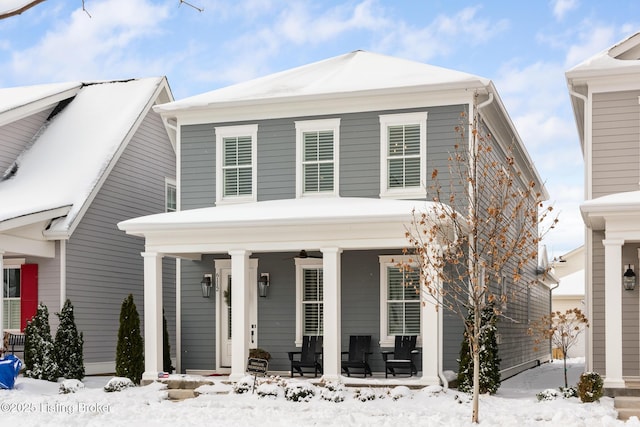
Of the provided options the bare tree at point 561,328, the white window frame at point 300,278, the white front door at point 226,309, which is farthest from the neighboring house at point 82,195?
the bare tree at point 561,328

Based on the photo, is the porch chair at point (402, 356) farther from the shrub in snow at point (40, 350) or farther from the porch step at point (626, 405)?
the shrub in snow at point (40, 350)

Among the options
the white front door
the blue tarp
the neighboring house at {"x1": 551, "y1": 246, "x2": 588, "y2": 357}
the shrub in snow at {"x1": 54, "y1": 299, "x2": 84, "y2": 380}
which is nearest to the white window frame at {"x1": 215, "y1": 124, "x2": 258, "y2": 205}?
the white front door

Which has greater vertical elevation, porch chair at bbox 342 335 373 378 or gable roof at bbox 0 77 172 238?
gable roof at bbox 0 77 172 238

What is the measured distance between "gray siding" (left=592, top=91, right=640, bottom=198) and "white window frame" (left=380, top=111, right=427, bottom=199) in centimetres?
320

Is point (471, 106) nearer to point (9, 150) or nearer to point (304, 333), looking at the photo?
point (304, 333)

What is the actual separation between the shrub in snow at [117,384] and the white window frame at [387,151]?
237 inches

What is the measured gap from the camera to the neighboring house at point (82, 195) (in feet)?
63.3

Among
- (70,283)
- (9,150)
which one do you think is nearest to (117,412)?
(70,283)

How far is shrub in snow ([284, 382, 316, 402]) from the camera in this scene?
46.5 ft

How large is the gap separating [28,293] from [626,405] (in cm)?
1273

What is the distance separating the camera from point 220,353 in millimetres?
18719

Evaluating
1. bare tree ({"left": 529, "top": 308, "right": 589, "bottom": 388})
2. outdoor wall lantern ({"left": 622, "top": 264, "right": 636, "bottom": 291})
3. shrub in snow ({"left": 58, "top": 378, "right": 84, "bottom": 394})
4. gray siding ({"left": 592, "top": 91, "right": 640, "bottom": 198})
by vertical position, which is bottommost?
shrub in snow ({"left": 58, "top": 378, "right": 84, "bottom": 394})

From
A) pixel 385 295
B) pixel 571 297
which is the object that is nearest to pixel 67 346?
pixel 385 295

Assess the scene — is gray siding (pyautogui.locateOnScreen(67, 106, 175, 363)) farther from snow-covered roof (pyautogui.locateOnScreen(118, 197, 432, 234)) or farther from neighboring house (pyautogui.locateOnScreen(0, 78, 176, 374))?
snow-covered roof (pyautogui.locateOnScreen(118, 197, 432, 234))
